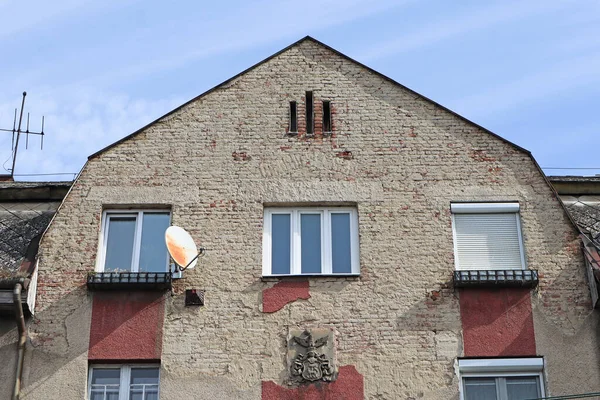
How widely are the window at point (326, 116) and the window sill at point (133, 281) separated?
3.81 m

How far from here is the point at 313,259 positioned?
16.4 m

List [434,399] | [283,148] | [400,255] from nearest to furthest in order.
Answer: [434,399] < [400,255] < [283,148]

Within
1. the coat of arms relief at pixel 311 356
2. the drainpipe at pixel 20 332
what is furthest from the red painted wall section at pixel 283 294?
the drainpipe at pixel 20 332

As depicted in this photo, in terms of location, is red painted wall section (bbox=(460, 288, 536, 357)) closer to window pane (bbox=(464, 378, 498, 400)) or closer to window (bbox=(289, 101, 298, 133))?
window pane (bbox=(464, 378, 498, 400))

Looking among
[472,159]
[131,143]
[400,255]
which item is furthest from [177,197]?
[472,159]

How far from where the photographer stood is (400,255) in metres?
16.3

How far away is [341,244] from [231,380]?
288 centimetres

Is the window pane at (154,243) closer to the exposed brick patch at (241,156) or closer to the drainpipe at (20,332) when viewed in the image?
the exposed brick patch at (241,156)

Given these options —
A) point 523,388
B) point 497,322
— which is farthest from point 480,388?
point 497,322

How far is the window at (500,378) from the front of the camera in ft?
50.0

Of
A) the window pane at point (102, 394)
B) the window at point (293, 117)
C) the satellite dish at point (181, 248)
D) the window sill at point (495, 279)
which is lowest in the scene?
the window pane at point (102, 394)

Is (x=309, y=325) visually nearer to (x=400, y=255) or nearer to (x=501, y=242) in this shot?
(x=400, y=255)

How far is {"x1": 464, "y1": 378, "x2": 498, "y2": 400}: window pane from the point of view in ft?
50.0

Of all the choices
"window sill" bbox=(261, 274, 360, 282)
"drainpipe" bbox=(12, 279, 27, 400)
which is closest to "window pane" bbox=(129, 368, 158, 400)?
"drainpipe" bbox=(12, 279, 27, 400)
